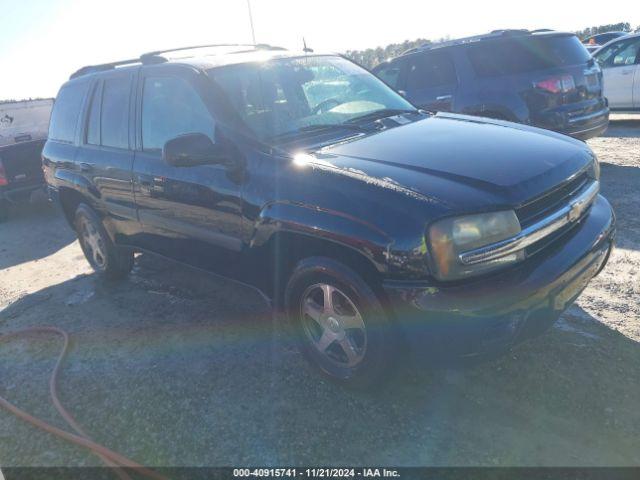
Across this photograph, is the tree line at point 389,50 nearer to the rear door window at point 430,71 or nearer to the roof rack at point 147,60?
the rear door window at point 430,71

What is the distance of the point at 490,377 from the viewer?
9.62ft

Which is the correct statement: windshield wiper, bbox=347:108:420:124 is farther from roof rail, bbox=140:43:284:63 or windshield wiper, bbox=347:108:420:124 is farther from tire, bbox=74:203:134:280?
tire, bbox=74:203:134:280

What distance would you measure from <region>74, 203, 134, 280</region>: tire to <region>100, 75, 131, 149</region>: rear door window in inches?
36.5

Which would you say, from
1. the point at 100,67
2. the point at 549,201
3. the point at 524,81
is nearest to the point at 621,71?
the point at 524,81

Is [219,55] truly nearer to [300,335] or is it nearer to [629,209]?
[300,335]

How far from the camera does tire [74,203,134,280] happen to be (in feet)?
15.9

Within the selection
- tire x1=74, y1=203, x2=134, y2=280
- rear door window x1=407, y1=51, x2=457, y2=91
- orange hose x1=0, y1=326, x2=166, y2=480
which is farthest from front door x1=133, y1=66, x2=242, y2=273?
rear door window x1=407, y1=51, x2=457, y2=91

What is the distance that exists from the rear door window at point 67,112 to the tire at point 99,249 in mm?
725

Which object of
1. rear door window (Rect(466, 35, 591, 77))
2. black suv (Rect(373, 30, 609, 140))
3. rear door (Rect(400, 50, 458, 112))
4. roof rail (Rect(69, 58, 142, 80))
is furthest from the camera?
rear door (Rect(400, 50, 458, 112))

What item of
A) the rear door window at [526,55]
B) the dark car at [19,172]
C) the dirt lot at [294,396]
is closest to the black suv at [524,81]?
the rear door window at [526,55]

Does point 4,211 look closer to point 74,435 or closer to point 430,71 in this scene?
Result: point 74,435

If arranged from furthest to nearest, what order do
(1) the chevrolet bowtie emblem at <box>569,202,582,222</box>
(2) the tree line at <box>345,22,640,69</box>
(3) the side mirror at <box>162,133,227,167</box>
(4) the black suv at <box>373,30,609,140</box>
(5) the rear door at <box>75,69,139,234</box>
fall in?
(2) the tree line at <box>345,22,640,69</box> < (4) the black suv at <box>373,30,609,140</box> < (5) the rear door at <box>75,69,139,234</box> < (3) the side mirror at <box>162,133,227,167</box> < (1) the chevrolet bowtie emblem at <box>569,202,582,222</box>

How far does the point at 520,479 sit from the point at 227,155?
2272mm

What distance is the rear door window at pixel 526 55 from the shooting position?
623 cm
